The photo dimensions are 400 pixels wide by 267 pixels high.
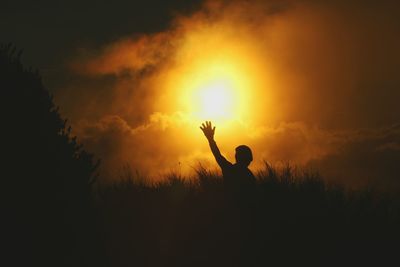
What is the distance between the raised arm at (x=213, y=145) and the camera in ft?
30.0

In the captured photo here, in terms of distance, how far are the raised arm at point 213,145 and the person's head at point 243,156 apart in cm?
24

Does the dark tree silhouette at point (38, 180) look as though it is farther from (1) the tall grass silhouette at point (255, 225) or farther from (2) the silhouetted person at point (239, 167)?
(2) the silhouetted person at point (239, 167)

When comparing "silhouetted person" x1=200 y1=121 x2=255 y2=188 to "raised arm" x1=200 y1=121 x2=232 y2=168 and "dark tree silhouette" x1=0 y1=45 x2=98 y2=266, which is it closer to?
"raised arm" x1=200 y1=121 x2=232 y2=168

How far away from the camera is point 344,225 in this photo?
932 centimetres

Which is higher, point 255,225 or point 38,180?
point 38,180

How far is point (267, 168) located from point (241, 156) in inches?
88.0

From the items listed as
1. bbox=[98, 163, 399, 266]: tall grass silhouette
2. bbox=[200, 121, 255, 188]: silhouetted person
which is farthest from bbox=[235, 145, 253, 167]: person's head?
bbox=[98, 163, 399, 266]: tall grass silhouette

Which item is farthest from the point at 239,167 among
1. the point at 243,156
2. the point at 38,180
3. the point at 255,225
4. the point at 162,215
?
the point at 38,180

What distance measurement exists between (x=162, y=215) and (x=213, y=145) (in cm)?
161

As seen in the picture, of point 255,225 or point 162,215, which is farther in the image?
point 162,215

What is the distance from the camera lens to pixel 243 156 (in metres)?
8.94

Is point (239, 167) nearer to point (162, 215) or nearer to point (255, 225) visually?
point (255, 225)

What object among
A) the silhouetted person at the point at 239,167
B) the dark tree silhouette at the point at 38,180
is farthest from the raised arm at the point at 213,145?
the dark tree silhouette at the point at 38,180

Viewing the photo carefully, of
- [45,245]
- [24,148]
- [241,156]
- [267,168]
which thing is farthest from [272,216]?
[24,148]
